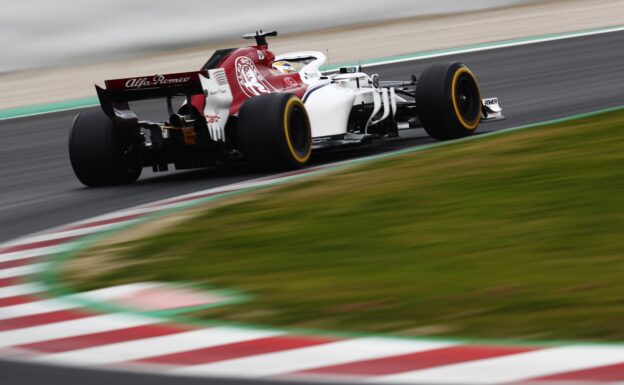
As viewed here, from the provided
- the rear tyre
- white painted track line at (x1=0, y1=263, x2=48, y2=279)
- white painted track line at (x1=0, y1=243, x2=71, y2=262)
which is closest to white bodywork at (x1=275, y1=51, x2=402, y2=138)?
the rear tyre

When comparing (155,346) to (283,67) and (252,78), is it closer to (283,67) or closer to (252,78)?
(252,78)

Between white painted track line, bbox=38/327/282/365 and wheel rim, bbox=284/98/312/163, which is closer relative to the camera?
white painted track line, bbox=38/327/282/365

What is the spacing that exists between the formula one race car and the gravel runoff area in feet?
37.4

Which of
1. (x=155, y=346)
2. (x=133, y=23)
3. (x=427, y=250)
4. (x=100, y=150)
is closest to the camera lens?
(x=155, y=346)

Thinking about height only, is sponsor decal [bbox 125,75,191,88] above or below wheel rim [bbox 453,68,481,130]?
above

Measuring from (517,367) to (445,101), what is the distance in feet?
23.9

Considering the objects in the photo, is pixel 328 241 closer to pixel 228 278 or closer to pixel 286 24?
pixel 228 278

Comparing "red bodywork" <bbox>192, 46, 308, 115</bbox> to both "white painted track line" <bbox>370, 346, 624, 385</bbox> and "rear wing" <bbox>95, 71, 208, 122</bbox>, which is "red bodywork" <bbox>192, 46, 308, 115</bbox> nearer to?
"rear wing" <bbox>95, 71, 208, 122</bbox>

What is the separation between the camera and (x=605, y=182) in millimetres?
7652

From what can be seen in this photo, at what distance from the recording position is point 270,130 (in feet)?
33.4

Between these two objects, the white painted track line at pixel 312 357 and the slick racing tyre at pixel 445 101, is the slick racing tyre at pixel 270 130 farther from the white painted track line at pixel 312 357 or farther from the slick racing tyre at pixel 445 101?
the white painted track line at pixel 312 357

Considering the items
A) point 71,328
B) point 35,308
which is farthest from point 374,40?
point 71,328

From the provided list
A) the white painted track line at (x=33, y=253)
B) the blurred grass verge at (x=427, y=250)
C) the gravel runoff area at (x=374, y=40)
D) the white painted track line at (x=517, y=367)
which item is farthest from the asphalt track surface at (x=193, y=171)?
the gravel runoff area at (x=374, y=40)

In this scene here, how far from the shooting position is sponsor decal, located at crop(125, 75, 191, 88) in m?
10.4
